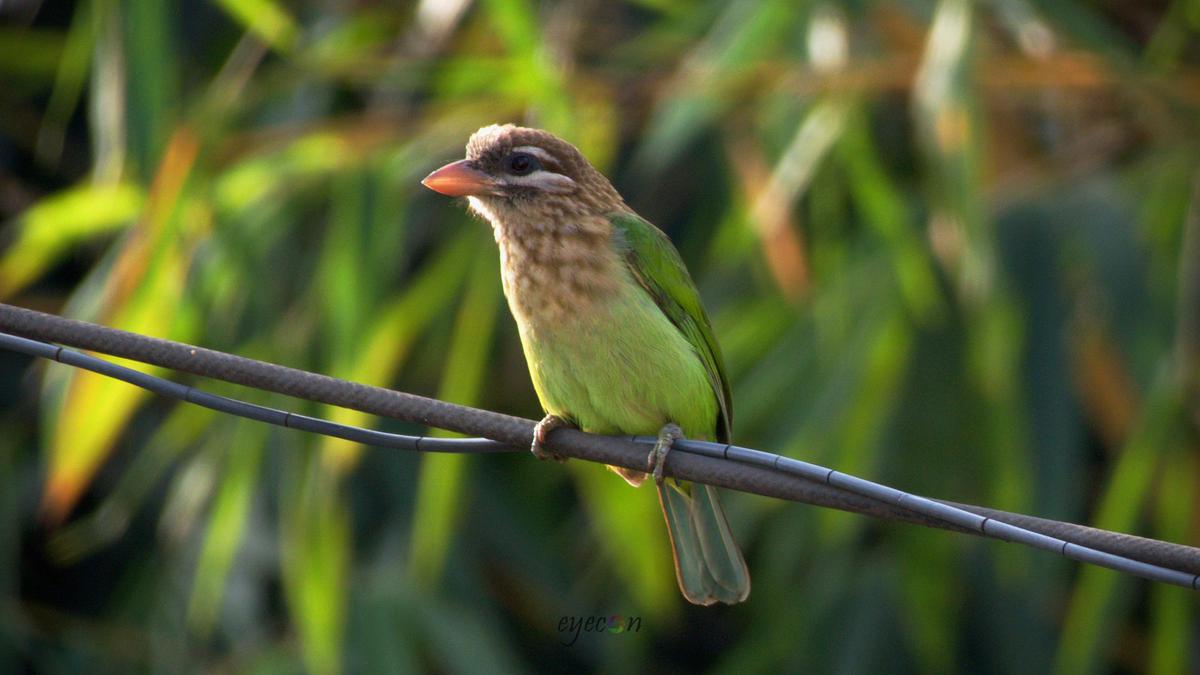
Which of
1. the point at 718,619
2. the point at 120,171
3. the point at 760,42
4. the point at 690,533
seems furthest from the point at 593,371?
the point at 718,619

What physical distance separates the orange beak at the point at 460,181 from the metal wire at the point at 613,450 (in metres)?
1.19

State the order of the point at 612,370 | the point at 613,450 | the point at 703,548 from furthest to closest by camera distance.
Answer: the point at 703,548 → the point at 612,370 → the point at 613,450

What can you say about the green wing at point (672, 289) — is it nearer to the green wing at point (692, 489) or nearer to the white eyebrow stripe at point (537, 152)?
the green wing at point (692, 489)

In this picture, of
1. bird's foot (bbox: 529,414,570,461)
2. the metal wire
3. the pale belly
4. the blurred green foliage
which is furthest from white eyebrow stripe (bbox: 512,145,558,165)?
the blurred green foliage

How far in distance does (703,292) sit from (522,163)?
2.62 m

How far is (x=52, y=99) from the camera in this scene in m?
8.37

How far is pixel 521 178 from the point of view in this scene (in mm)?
4426

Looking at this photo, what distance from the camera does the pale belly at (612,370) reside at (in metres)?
4.01

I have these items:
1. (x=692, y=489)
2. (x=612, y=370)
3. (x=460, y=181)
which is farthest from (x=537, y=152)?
(x=692, y=489)

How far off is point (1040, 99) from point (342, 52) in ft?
10.1

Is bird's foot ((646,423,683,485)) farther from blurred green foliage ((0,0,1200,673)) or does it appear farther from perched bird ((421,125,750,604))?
blurred green foliage ((0,0,1200,673))

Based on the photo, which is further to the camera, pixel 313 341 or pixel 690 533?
pixel 313 341

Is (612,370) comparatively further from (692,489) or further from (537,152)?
(537,152)

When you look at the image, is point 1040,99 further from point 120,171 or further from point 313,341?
point 120,171
